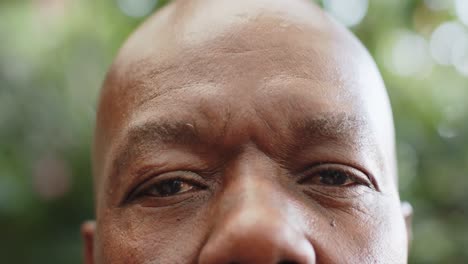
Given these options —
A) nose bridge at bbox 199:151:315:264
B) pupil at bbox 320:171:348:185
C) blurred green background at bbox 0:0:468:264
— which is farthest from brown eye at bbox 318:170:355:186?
blurred green background at bbox 0:0:468:264

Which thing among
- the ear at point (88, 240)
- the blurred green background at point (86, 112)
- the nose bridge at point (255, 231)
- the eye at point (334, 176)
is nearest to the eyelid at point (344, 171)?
the eye at point (334, 176)

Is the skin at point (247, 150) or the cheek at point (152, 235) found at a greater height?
the skin at point (247, 150)

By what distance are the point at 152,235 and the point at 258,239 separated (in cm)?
27

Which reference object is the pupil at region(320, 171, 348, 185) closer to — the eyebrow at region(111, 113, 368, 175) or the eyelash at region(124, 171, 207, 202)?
the eyebrow at region(111, 113, 368, 175)

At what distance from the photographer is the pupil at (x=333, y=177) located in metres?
1.35

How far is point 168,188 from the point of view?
1374mm

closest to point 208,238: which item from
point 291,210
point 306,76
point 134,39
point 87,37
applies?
point 291,210

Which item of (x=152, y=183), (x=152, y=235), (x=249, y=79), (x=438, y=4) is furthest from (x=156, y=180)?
(x=438, y=4)

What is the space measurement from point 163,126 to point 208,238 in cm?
28

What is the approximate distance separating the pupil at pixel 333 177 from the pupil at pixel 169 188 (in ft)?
1.01

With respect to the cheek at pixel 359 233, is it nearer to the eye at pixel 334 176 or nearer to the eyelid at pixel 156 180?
the eye at pixel 334 176

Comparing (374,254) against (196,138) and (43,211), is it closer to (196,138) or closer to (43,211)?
(196,138)

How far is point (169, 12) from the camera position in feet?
5.39

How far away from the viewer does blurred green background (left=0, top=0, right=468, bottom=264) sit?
2.22 meters
